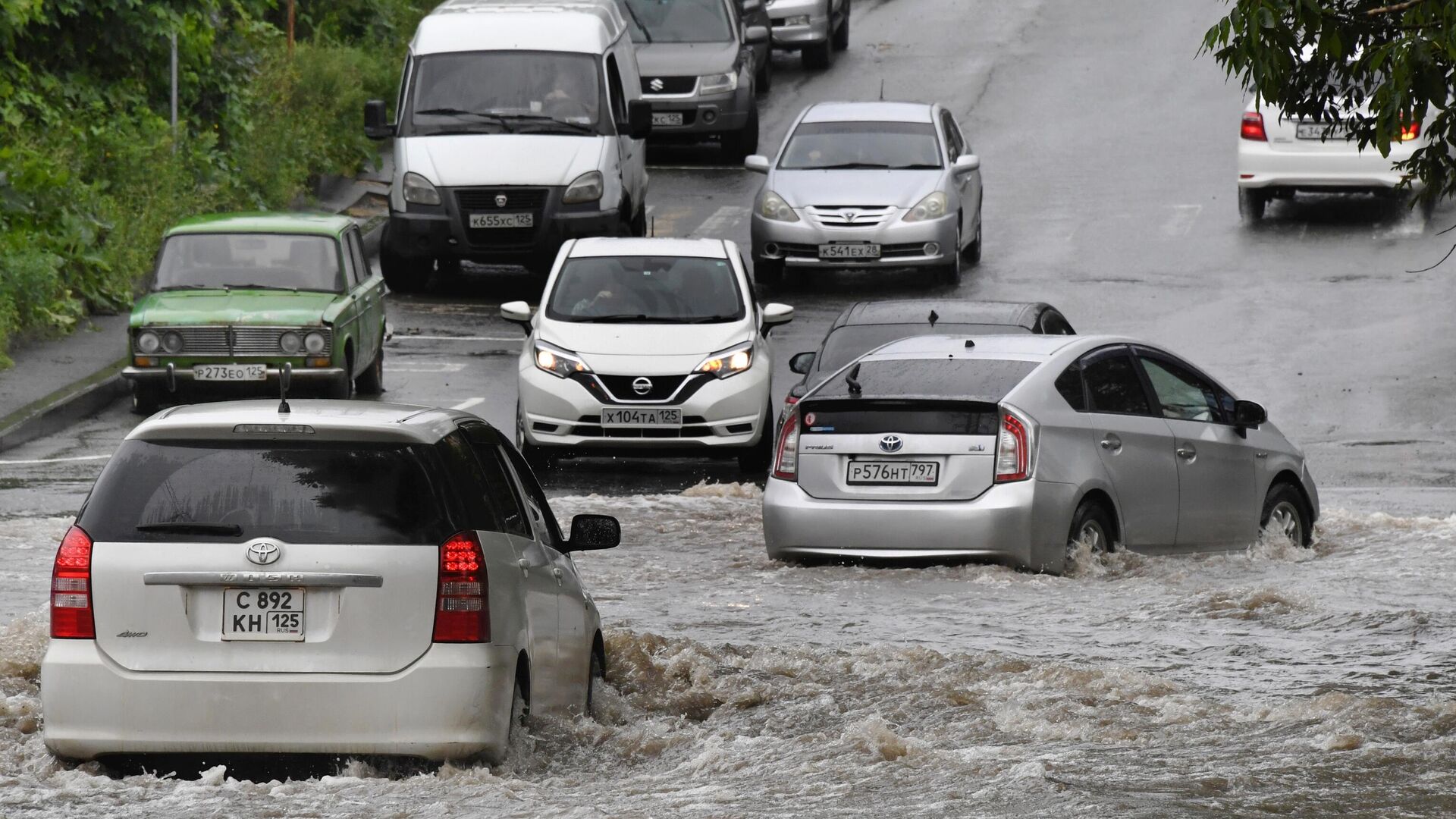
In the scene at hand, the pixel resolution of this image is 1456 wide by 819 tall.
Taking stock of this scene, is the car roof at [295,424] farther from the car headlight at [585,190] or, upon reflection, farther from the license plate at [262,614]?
the car headlight at [585,190]

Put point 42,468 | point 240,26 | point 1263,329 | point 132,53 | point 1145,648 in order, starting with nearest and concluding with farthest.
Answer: point 1145,648 < point 42,468 < point 1263,329 < point 132,53 < point 240,26

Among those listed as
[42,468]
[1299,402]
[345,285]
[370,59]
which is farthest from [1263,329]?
[370,59]

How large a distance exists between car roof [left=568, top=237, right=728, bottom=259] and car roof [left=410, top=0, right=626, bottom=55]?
6.28 metres

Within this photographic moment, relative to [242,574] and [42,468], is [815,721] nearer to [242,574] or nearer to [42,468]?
[242,574]

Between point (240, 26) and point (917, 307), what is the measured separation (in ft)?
53.9

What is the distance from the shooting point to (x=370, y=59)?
31.5m

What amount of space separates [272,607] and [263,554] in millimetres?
170

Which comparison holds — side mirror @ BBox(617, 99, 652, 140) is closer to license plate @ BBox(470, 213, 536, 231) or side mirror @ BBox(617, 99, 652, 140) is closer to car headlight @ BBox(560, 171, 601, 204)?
car headlight @ BBox(560, 171, 601, 204)

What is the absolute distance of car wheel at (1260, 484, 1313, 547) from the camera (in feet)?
43.2

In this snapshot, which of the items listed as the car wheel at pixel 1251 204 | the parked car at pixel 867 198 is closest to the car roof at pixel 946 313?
the parked car at pixel 867 198

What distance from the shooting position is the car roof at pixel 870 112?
83.0 feet

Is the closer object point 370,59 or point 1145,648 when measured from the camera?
point 1145,648

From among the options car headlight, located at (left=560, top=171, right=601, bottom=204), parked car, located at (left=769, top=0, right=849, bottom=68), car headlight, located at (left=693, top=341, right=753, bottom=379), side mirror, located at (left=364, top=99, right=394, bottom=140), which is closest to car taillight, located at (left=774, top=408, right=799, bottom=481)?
car headlight, located at (left=693, top=341, right=753, bottom=379)

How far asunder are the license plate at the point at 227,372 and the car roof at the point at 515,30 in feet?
23.5
